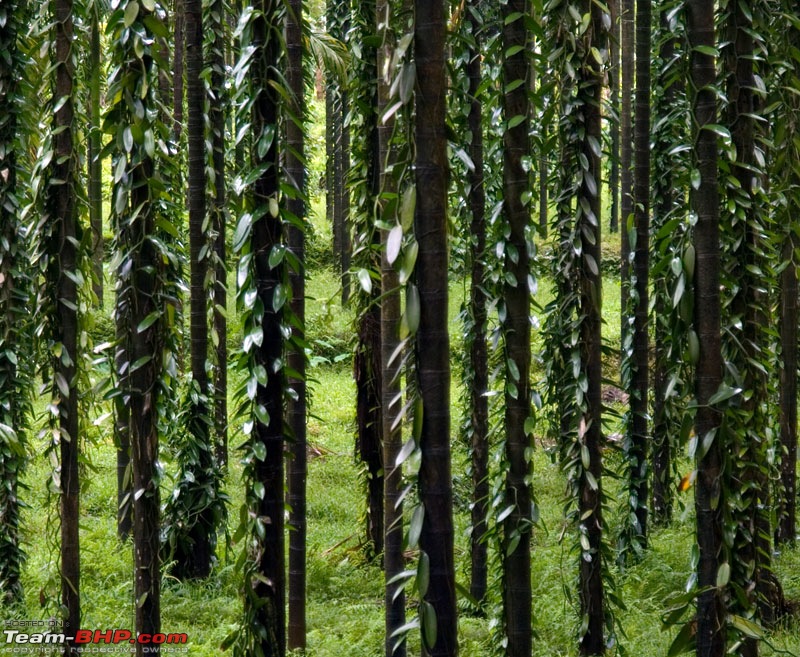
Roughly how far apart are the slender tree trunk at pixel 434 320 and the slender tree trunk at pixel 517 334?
1.00 metres

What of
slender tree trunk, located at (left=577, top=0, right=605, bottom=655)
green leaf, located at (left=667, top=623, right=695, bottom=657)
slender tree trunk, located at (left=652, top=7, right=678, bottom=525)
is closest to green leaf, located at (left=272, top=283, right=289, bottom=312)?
slender tree trunk, located at (left=577, top=0, right=605, bottom=655)

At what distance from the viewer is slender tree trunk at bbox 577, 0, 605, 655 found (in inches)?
175

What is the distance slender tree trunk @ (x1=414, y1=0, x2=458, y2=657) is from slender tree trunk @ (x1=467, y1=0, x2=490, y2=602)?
11.0ft

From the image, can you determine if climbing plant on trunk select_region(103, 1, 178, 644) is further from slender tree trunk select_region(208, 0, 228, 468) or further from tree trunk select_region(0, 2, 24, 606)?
slender tree trunk select_region(208, 0, 228, 468)

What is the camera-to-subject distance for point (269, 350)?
343 centimetres

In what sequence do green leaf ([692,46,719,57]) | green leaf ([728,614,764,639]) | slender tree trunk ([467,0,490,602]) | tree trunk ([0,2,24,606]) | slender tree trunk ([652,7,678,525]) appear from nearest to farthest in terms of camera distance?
green leaf ([692,46,719,57]) → green leaf ([728,614,764,639]) → tree trunk ([0,2,24,606]) → slender tree trunk ([467,0,490,602]) → slender tree trunk ([652,7,678,525])

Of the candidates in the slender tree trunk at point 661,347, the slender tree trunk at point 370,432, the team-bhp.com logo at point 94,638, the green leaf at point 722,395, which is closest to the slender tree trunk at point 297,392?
the team-bhp.com logo at point 94,638

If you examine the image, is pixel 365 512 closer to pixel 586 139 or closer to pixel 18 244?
pixel 18 244

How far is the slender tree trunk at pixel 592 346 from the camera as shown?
445 cm

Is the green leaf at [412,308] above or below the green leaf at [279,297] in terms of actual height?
below

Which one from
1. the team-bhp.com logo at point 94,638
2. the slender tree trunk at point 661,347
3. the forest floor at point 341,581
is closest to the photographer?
the team-bhp.com logo at point 94,638

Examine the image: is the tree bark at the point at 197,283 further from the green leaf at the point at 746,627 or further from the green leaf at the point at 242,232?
the green leaf at the point at 746,627

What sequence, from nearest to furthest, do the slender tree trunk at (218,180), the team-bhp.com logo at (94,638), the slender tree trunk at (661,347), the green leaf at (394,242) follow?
the green leaf at (394,242)
the team-bhp.com logo at (94,638)
the slender tree trunk at (218,180)
the slender tree trunk at (661,347)

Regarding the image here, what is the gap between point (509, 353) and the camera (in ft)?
12.3
